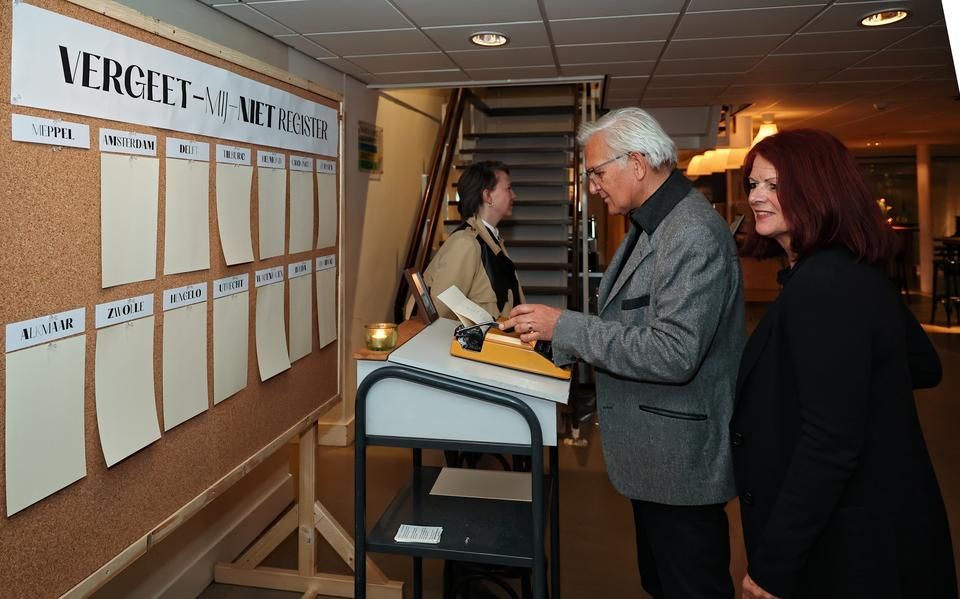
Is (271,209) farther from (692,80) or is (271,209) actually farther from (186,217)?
(692,80)

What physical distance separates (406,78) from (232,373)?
2.76m

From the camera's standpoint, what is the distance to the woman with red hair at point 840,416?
113 centimetres

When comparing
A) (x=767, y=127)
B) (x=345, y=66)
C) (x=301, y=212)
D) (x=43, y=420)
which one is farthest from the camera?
(x=767, y=127)

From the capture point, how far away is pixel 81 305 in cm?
134

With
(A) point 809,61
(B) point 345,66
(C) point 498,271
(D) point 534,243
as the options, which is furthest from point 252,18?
(D) point 534,243

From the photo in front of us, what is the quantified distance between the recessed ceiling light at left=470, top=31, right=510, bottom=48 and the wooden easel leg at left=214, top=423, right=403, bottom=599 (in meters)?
1.93

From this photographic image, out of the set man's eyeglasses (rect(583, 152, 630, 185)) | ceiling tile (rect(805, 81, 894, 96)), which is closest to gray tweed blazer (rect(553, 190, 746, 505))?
man's eyeglasses (rect(583, 152, 630, 185))

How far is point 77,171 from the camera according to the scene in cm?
131

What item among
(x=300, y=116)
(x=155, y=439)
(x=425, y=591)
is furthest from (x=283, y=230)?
(x=425, y=591)

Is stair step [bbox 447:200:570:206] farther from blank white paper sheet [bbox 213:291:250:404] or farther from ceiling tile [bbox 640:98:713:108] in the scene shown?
blank white paper sheet [bbox 213:291:250:404]

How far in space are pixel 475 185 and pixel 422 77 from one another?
4.12ft

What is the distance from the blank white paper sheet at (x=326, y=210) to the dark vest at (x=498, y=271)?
2.63ft

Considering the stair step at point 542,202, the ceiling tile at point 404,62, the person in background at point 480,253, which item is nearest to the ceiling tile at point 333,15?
the ceiling tile at point 404,62

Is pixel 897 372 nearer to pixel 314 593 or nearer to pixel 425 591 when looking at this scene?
pixel 425 591
